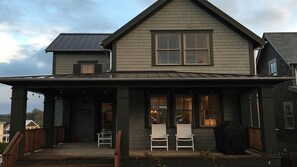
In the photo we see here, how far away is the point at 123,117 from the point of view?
9.27 metres

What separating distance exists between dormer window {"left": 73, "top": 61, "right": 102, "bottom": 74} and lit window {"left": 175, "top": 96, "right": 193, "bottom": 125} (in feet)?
16.8

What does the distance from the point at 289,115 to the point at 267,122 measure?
8.41 metres

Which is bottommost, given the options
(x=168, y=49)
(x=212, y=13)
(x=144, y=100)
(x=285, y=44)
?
(x=144, y=100)

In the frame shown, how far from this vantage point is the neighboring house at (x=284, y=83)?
632 inches

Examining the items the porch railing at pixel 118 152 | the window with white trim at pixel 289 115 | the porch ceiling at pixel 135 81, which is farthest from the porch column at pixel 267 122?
the window with white trim at pixel 289 115

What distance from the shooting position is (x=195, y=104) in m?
11.7

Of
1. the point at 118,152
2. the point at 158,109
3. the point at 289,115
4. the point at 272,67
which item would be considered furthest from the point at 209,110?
the point at 272,67

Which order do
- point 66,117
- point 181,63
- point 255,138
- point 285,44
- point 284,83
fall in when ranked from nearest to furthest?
point 255,138 < point 181,63 < point 66,117 < point 284,83 < point 285,44

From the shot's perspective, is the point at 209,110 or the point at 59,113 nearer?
the point at 209,110

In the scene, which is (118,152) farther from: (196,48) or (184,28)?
(184,28)

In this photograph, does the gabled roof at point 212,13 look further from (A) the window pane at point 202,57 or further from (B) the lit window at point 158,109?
(B) the lit window at point 158,109

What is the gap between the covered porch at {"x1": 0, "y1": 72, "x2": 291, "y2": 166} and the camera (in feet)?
30.4

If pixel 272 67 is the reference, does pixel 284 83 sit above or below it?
below

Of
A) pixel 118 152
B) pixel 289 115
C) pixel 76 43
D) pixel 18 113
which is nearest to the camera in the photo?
pixel 118 152
